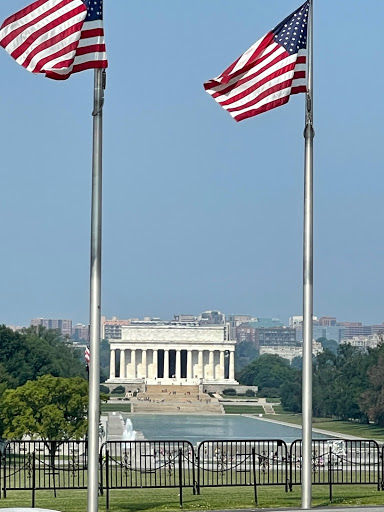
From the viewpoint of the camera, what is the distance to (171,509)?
18.9 m

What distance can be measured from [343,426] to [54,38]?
8653 centimetres

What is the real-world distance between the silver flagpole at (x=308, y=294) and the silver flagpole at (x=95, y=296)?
3.48m

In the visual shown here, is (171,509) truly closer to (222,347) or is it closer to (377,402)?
(377,402)

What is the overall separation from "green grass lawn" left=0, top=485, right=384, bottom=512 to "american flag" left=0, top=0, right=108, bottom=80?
291 inches

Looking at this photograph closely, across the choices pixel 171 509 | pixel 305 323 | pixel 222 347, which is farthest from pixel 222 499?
pixel 222 347

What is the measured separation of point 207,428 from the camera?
96.6 meters

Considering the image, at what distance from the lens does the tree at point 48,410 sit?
184ft

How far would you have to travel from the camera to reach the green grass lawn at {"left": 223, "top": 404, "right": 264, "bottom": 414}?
121 metres

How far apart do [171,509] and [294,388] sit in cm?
10902

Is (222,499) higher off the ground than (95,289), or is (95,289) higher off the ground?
(95,289)

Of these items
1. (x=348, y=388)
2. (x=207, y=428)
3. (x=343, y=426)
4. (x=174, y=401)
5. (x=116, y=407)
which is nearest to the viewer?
(x=207, y=428)

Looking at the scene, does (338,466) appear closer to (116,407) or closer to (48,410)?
(48,410)

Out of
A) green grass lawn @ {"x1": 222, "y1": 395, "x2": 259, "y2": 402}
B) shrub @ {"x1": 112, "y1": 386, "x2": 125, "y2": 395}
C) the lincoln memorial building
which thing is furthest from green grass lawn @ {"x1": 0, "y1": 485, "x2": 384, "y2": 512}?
the lincoln memorial building

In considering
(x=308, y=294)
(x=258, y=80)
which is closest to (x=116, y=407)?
(x=308, y=294)
